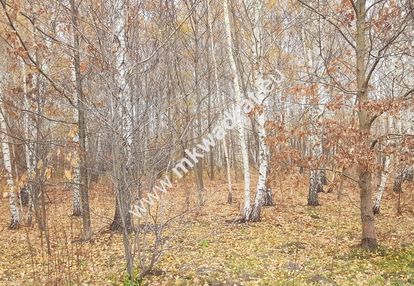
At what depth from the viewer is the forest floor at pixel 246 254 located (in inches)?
257

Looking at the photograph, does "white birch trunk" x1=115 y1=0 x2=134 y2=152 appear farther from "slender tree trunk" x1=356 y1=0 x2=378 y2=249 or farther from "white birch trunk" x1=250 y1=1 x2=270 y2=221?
"white birch trunk" x1=250 y1=1 x2=270 y2=221

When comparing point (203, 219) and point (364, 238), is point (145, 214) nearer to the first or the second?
point (364, 238)

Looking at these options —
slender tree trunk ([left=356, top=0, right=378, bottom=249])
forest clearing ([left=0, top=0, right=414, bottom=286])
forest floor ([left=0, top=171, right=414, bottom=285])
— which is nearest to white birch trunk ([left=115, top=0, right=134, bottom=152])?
forest clearing ([left=0, top=0, right=414, bottom=286])

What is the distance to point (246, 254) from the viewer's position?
8.19m

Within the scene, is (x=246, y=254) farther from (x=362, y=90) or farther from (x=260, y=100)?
(x=260, y=100)

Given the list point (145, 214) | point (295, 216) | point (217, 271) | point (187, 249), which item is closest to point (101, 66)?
point (145, 214)

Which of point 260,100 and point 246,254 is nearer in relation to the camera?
point 246,254

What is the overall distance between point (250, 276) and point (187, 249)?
2314mm

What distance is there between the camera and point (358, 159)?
263 inches

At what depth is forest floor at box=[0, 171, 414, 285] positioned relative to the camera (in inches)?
257

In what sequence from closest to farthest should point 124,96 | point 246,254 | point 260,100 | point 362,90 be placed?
point 124,96 < point 362,90 < point 246,254 < point 260,100

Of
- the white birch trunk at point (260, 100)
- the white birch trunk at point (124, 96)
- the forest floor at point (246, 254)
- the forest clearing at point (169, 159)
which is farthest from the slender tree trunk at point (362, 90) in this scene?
the white birch trunk at point (124, 96)

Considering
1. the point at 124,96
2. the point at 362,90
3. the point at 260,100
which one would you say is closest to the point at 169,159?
the point at 124,96

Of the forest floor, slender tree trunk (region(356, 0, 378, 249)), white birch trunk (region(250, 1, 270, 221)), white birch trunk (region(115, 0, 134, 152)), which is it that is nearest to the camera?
white birch trunk (region(115, 0, 134, 152))
